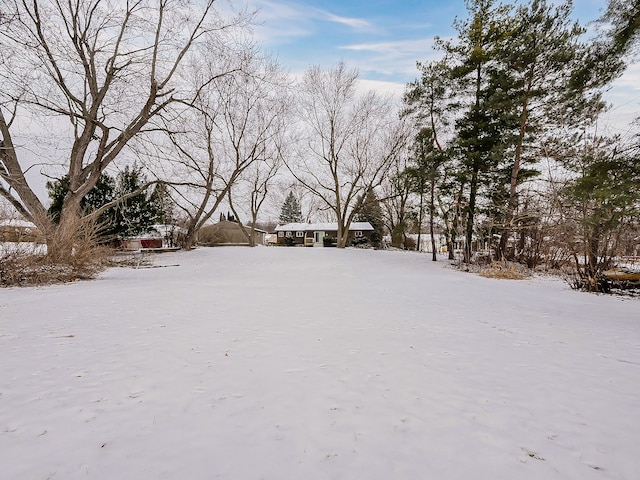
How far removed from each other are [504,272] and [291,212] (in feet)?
153

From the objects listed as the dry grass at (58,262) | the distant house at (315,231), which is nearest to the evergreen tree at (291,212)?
the distant house at (315,231)

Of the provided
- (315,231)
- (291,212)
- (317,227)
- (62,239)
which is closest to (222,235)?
(315,231)

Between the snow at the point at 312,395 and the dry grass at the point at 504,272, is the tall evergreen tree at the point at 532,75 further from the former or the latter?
the snow at the point at 312,395

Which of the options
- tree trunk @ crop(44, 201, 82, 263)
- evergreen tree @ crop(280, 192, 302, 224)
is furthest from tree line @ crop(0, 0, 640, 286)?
evergreen tree @ crop(280, 192, 302, 224)

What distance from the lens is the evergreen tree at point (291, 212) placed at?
5570 centimetres

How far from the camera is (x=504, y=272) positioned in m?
11.8

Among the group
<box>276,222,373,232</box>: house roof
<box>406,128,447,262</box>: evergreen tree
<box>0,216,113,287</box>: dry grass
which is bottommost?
<box>0,216,113,287</box>: dry grass

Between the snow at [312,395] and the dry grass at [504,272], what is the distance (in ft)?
21.9

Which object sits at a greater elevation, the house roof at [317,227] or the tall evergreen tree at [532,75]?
the tall evergreen tree at [532,75]

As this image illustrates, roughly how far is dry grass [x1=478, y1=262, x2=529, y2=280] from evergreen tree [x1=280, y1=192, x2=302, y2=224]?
4507 cm

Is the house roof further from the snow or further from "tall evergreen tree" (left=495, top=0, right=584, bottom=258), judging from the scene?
the snow

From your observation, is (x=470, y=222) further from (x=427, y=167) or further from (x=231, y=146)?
(x=231, y=146)

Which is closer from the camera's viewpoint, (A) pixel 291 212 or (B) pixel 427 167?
(B) pixel 427 167

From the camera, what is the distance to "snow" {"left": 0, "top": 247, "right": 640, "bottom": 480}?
1779mm
